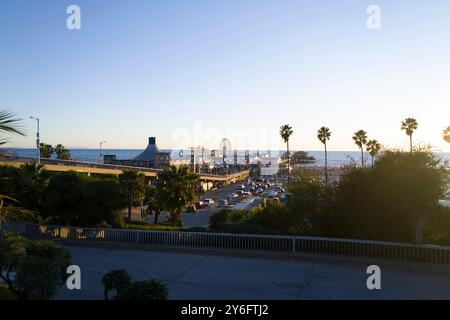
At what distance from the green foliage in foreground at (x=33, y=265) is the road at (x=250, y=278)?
2.10 metres

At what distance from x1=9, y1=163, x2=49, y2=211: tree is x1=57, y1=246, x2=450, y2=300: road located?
6.79 metres

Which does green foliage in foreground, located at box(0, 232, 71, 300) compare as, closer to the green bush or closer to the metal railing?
the green bush

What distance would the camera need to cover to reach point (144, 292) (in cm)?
652

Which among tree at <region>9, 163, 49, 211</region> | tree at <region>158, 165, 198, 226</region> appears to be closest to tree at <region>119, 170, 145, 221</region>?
tree at <region>158, 165, 198, 226</region>

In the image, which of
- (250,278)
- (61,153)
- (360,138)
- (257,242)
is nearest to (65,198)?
(257,242)

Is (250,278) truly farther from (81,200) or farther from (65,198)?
(65,198)

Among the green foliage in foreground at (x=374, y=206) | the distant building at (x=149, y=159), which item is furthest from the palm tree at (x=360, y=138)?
the green foliage in foreground at (x=374, y=206)

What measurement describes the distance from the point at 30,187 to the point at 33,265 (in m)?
13.4

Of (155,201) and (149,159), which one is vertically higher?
(149,159)

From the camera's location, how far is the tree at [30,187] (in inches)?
747

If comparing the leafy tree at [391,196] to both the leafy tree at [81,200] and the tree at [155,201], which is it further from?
the tree at [155,201]

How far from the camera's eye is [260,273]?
11477mm

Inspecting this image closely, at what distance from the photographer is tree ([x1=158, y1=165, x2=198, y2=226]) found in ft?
92.9
